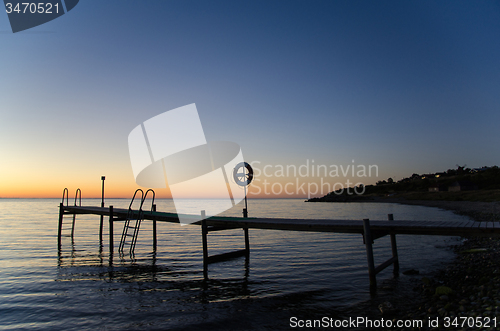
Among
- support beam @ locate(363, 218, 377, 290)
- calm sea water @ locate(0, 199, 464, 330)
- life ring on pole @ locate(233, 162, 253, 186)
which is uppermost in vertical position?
life ring on pole @ locate(233, 162, 253, 186)

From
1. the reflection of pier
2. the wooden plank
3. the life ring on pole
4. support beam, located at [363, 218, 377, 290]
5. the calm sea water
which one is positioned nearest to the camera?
the calm sea water

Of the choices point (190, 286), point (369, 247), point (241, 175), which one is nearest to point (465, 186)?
point (241, 175)

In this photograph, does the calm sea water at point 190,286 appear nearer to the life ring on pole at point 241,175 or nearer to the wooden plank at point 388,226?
the wooden plank at point 388,226

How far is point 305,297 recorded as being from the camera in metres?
8.95

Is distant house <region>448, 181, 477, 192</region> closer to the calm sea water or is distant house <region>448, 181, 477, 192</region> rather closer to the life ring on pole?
the calm sea water

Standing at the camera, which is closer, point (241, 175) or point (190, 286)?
point (190, 286)

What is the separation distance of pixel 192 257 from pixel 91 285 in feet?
20.1

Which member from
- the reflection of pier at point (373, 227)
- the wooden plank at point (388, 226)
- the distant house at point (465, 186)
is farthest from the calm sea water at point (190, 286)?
the distant house at point (465, 186)

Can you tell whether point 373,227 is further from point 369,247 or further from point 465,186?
point 465,186

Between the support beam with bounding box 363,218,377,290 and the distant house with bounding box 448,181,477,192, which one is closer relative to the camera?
the support beam with bounding box 363,218,377,290

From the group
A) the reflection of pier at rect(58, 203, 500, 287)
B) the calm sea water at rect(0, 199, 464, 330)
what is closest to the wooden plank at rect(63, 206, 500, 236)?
the reflection of pier at rect(58, 203, 500, 287)

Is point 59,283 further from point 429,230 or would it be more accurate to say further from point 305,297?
point 429,230

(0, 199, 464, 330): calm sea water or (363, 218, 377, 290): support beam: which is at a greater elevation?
(363, 218, 377, 290): support beam

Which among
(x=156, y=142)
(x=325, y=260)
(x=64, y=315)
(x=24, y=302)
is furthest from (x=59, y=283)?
(x=325, y=260)
